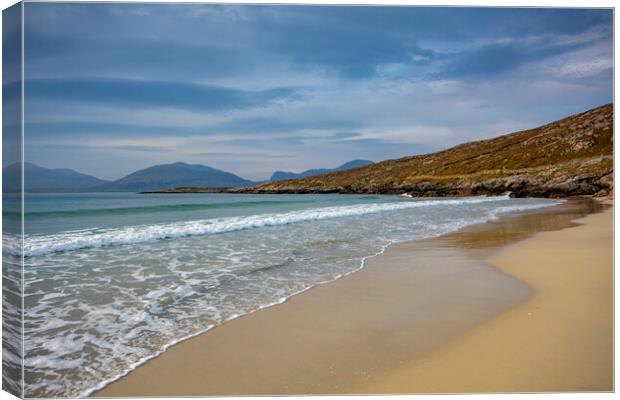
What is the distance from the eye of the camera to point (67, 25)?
372 centimetres

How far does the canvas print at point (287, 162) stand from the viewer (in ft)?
9.96

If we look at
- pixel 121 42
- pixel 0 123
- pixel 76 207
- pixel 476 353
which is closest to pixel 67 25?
pixel 121 42

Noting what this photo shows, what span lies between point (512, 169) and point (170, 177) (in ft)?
96.0

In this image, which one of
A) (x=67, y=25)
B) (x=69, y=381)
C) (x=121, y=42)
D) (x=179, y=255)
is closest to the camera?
(x=69, y=381)

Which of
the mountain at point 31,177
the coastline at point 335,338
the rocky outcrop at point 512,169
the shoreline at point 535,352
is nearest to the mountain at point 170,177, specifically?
the mountain at point 31,177

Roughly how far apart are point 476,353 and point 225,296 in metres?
2.71

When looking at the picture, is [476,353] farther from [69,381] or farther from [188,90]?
[188,90]

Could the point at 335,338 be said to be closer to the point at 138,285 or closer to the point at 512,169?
the point at 138,285

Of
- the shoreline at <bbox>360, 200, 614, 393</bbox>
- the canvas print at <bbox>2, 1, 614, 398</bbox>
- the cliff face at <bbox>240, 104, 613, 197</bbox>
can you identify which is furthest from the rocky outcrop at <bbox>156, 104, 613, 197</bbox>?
the shoreline at <bbox>360, 200, 614, 393</bbox>

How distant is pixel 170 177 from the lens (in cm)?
916

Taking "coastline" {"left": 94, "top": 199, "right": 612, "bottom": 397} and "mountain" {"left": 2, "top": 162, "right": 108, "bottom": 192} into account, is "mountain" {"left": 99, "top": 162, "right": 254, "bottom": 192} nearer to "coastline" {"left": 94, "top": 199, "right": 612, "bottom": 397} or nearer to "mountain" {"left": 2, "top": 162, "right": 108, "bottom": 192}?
"mountain" {"left": 2, "top": 162, "right": 108, "bottom": 192}

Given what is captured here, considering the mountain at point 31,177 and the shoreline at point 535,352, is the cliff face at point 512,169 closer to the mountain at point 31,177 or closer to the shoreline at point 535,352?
the shoreline at point 535,352

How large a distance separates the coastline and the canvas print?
0.06 ft

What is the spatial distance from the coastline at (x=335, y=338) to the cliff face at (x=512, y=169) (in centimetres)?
247
